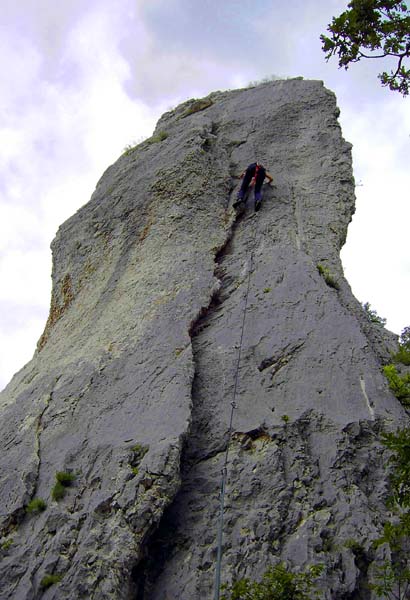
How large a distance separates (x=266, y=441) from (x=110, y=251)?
7.98m

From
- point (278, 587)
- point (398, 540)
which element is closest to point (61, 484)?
point (278, 587)

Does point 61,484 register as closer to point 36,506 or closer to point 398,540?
point 36,506

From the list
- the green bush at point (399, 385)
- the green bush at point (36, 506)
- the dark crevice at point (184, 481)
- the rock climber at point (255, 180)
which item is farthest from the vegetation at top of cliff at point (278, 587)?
the rock climber at point (255, 180)

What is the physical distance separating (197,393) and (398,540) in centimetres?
448

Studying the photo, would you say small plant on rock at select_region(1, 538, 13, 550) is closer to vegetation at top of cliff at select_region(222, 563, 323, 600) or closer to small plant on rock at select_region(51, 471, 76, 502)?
small plant on rock at select_region(51, 471, 76, 502)

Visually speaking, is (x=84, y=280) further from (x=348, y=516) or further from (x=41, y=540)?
(x=348, y=516)

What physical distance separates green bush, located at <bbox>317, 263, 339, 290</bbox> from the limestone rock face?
0.73 ft

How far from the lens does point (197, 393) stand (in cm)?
1284

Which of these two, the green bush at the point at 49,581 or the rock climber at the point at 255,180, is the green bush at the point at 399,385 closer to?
the rock climber at the point at 255,180

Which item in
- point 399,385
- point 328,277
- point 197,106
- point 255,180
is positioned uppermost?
point 197,106

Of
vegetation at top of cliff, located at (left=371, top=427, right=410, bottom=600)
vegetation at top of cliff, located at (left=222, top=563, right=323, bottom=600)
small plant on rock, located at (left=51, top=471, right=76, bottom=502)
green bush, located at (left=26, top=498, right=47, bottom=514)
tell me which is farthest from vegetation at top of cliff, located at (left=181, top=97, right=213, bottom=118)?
vegetation at top of cliff, located at (left=222, top=563, right=323, bottom=600)

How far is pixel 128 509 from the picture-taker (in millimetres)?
10406

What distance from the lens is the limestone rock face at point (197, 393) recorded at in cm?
1017

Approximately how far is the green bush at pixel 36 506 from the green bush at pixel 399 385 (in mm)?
6381
